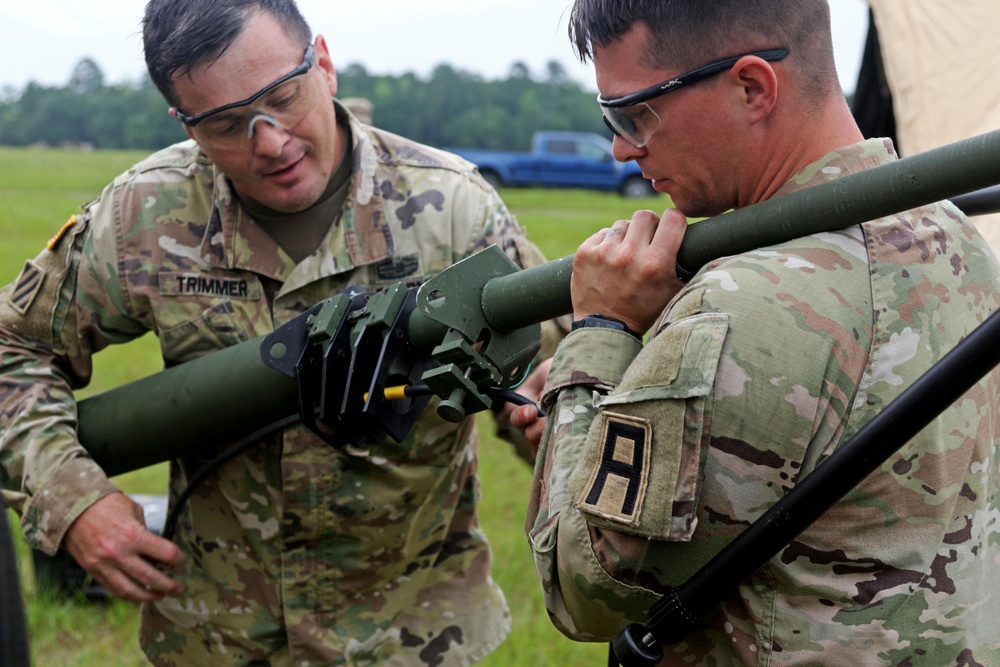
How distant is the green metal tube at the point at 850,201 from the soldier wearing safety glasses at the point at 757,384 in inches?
1.3

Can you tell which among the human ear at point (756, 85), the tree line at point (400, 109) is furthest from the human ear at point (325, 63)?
the tree line at point (400, 109)

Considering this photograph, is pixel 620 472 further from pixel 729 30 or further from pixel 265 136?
pixel 265 136

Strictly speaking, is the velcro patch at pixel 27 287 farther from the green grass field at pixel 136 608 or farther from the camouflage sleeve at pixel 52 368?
the green grass field at pixel 136 608

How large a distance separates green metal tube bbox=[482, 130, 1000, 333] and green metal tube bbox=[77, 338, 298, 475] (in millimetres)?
1207

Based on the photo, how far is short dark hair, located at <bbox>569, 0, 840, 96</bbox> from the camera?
5.75 ft

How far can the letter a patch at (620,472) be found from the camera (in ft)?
5.23

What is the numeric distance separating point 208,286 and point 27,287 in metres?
0.49

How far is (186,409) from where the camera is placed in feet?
8.95

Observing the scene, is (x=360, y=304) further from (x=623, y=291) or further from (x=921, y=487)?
(x=921, y=487)

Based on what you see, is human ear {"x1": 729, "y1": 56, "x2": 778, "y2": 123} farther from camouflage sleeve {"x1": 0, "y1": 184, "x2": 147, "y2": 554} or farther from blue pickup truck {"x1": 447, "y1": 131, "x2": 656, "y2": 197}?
blue pickup truck {"x1": 447, "y1": 131, "x2": 656, "y2": 197}

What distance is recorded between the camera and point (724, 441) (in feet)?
5.16

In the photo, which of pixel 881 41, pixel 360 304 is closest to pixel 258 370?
pixel 360 304

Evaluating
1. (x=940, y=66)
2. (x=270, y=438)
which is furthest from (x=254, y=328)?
(x=940, y=66)

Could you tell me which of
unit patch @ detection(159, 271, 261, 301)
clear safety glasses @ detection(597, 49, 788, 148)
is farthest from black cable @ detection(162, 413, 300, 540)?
clear safety glasses @ detection(597, 49, 788, 148)
